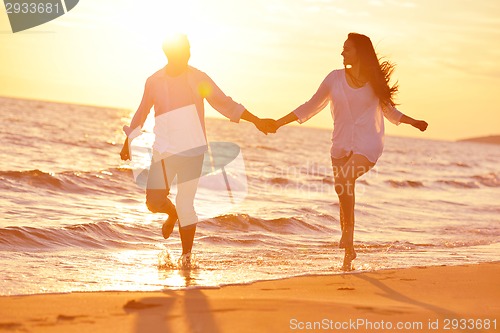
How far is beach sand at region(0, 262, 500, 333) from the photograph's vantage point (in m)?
4.54

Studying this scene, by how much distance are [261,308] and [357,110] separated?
9.28ft

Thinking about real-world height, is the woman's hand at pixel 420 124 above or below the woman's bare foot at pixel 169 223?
above

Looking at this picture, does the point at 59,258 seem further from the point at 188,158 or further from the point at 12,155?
the point at 12,155

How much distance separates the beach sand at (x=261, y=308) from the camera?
4543 millimetres

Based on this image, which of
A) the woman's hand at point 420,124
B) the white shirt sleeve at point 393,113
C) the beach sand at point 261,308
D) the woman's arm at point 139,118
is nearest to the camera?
the beach sand at point 261,308

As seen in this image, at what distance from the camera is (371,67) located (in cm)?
718

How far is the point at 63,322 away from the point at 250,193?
1326cm

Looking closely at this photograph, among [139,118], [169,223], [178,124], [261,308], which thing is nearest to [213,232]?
[169,223]

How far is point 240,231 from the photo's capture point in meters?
11.1

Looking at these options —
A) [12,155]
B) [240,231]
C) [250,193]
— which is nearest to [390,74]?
[240,231]

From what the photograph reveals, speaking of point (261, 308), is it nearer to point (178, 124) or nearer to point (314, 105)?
point (178, 124)

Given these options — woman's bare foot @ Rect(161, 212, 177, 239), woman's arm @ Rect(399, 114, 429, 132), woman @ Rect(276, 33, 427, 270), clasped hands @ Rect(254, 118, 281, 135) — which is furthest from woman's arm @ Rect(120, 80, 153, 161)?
woman's arm @ Rect(399, 114, 429, 132)

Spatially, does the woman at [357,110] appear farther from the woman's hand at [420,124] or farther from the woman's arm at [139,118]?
the woman's arm at [139,118]

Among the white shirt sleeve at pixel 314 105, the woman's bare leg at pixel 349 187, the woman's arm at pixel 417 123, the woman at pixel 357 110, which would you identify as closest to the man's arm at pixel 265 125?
the white shirt sleeve at pixel 314 105
